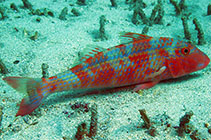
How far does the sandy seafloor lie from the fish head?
0.34 m

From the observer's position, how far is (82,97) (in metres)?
3.43

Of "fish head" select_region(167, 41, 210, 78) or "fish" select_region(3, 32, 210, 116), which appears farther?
"fish head" select_region(167, 41, 210, 78)

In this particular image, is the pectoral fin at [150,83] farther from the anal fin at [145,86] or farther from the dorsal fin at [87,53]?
the dorsal fin at [87,53]

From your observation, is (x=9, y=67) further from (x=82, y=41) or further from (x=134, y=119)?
(x=134, y=119)

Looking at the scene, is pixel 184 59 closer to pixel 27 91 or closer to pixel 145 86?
pixel 145 86

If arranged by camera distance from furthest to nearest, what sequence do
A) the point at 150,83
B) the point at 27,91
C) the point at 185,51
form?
the point at 150,83
the point at 185,51
the point at 27,91

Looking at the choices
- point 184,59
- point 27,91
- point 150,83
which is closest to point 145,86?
point 150,83

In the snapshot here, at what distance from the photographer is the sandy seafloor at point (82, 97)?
2750 millimetres

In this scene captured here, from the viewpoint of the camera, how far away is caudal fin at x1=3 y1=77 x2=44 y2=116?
2793mm

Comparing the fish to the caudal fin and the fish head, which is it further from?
the caudal fin

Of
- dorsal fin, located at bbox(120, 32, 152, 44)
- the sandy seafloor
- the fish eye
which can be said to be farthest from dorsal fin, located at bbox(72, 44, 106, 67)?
the fish eye

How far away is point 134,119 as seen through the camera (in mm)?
2869

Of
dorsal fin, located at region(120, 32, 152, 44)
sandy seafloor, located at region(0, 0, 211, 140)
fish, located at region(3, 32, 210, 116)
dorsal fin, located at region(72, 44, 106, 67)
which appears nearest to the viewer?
sandy seafloor, located at region(0, 0, 211, 140)

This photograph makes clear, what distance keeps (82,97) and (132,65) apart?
1.04 meters
